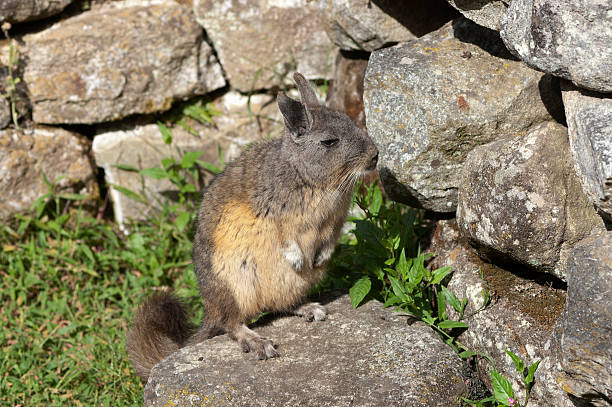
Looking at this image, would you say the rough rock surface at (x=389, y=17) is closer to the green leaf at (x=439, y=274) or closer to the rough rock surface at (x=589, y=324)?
the green leaf at (x=439, y=274)

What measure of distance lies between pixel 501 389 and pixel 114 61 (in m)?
4.47

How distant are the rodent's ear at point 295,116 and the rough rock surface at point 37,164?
2.89m

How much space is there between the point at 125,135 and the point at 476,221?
3.83 meters

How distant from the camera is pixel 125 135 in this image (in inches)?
263

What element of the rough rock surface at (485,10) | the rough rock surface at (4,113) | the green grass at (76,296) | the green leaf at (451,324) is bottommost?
the green grass at (76,296)

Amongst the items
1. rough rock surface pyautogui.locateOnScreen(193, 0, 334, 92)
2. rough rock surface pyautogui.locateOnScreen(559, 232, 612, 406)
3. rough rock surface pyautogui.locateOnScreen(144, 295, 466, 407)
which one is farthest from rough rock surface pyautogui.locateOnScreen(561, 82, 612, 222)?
rough rock surface pyautogui.locateOnScreen(193, 0, 334, 92)

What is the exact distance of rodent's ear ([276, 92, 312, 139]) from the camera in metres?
4.39

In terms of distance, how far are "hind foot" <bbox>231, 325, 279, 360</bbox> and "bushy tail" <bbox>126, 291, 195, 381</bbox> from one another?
567 mm

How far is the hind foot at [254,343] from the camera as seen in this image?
4.45 meters

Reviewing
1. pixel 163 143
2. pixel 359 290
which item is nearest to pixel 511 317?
pixel 359 290

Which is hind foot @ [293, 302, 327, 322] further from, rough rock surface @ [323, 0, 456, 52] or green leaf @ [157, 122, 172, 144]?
green leaf @ [157, 122, 172, 144]

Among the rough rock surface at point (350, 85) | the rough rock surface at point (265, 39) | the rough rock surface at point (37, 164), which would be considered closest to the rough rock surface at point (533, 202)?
the rough rock surface at point (350, 85)

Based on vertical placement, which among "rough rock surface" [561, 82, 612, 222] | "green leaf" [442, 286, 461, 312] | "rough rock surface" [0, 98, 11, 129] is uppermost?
"rough rock surface" [561, 82, 612, 222]

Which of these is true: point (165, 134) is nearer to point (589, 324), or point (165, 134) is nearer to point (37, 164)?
point (37, 164)
